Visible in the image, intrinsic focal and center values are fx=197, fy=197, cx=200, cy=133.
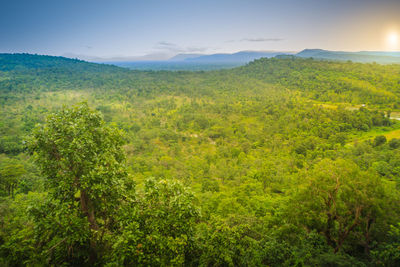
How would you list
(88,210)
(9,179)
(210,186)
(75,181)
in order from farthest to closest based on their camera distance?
(210,186) → (9,179) → (88,210) → (75,181)

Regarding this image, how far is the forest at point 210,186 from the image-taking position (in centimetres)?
802

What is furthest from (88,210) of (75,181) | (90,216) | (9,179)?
(9,179)

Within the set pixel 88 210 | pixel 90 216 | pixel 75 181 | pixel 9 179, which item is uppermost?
pixel 75 181

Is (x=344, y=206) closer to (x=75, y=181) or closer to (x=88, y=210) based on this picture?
(x=88, y=210)

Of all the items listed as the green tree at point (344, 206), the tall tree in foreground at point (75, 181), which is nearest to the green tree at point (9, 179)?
the tall tree in foreground at point (75, 181)

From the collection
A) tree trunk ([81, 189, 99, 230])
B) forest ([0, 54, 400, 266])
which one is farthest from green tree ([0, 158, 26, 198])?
tree trunk ([81, 189, 99, 230])

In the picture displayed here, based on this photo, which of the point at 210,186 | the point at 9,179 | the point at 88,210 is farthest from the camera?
the point at 210,186

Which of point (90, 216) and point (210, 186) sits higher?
point (90, 216)

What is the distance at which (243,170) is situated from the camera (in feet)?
130

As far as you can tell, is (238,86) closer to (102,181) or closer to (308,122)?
(308,122)

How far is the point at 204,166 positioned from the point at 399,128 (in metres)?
56.4

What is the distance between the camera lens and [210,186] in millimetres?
32719

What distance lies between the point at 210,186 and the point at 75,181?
86.3 ft

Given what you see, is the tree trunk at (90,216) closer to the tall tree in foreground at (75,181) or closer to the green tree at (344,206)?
the tall tree in foreground at (75,181)
